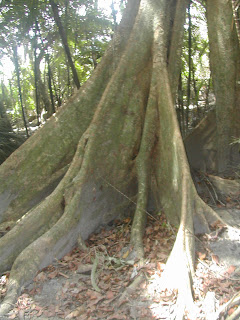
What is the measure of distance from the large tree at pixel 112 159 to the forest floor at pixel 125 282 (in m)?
0.19

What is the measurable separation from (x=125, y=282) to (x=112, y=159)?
2020mm

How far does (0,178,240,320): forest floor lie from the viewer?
3.35 m

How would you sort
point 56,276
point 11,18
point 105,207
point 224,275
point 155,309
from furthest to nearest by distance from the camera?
point 11,18 < point 105,207 < point 56,276 < point 224,275 < point 155,309

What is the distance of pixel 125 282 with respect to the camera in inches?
149

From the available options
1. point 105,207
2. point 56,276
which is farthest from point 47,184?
point 56,276

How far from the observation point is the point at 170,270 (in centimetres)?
355

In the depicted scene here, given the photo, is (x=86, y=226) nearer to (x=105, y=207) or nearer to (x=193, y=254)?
(x=105, y=207)

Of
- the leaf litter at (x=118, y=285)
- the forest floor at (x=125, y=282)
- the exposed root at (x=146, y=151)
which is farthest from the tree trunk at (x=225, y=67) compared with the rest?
the leaf litter at (x=118, y=285)

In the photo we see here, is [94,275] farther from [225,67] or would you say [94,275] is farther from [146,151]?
[225,67]

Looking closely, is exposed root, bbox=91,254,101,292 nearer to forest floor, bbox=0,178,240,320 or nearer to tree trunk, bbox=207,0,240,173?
forest floor, bbox=0,178,240,320

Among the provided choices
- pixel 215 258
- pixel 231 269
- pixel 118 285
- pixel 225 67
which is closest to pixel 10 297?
pixel 118 285

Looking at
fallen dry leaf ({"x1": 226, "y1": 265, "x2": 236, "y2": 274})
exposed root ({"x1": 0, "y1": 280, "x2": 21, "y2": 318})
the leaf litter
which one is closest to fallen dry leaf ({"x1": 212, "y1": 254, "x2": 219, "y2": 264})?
the leaf litter

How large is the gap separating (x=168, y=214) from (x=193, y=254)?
106 cm

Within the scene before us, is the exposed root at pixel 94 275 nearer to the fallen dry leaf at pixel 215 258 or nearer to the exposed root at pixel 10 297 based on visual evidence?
the exposed root at pixel 10 297
